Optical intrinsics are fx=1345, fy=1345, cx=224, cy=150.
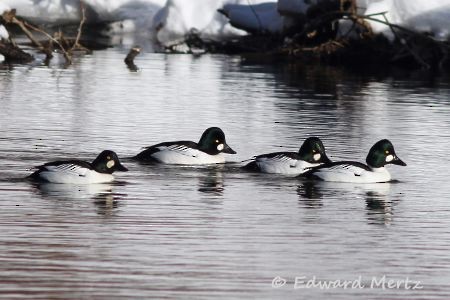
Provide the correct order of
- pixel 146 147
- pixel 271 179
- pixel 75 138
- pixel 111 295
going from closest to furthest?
1. pixel 111 295
2. pixel 271 179
3. pixel 146 147
4. pixel 75 138

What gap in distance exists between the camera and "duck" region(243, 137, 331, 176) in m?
16.4

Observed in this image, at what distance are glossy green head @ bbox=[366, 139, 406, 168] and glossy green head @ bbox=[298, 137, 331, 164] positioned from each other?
Result: 0.67m

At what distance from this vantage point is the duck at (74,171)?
49.1ft

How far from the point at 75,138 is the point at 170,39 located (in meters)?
22.8

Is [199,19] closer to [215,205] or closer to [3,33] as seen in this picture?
[3,33]

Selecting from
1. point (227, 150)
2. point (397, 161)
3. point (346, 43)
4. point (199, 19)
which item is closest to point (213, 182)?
point (227, 150)

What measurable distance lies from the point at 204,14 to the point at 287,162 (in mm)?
23800

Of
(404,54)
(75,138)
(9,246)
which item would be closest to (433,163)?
(75,138)

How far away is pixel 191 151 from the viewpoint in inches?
678

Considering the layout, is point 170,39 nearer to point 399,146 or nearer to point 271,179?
point 399,146

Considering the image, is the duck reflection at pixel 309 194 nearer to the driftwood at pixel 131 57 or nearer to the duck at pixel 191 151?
the duck at pixel 191 151

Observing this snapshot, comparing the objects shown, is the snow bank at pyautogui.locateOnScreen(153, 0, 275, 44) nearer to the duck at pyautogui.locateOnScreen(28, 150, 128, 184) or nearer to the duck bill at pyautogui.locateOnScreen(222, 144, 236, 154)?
the duck bill at pyautogui.locateOnScreen(222, 144, 236, 154)

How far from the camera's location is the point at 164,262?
11.1 m

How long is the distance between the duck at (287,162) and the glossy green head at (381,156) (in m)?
0.72
